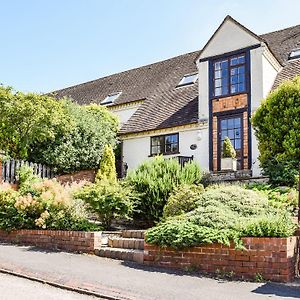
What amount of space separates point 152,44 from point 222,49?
7.45m

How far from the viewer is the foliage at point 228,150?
18594mm

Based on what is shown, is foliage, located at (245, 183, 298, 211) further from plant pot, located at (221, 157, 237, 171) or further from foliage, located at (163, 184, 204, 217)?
plant pot, located at (221, 157, 237, 171)

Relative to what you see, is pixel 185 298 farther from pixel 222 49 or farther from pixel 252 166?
pixel 222 49

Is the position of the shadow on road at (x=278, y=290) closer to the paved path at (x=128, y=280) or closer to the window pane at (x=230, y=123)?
the paved path at (x=128, y=280)

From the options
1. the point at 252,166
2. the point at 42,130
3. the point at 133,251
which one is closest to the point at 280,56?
the point at 252,166

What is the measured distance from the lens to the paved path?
6.81m

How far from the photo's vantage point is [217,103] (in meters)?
20.0

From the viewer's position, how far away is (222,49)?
20.0 m

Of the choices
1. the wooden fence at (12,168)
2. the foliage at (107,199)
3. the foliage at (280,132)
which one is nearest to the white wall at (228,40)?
the foliage at (280,132)

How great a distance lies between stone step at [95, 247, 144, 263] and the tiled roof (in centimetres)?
1134

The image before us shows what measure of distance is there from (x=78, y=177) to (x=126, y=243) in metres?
8.45

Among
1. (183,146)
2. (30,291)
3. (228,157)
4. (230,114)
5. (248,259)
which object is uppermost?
(230,114)

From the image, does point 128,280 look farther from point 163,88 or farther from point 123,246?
point 163,88

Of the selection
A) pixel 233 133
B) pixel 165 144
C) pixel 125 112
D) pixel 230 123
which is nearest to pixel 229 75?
pixel 230 123
